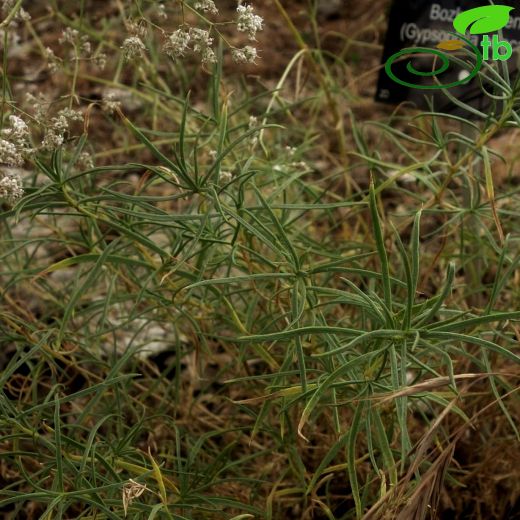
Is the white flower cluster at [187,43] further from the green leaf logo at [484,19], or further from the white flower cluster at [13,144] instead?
the green leaf logo at [484,19]

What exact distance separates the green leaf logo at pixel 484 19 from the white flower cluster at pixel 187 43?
0.47m

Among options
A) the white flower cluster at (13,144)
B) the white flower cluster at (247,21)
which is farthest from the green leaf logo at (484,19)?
the white flower cluster at (13,144)

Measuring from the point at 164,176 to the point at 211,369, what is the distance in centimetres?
98

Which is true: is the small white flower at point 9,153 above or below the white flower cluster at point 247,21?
below

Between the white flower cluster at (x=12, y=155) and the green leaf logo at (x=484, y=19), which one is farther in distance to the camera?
the green leaf logo at (x=484, y=19)

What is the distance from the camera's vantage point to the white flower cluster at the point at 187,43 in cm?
93

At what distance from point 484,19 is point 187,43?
23.1 inches

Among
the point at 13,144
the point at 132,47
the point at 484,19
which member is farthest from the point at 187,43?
the point at 484,19

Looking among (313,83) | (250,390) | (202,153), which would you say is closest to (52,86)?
(313,83)

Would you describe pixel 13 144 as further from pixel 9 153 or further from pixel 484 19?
pixel 484 19

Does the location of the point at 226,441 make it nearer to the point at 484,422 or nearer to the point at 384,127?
the point at 484,422

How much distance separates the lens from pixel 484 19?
52.3 inches

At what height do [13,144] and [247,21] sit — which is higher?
[247,21]

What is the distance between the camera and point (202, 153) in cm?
181
